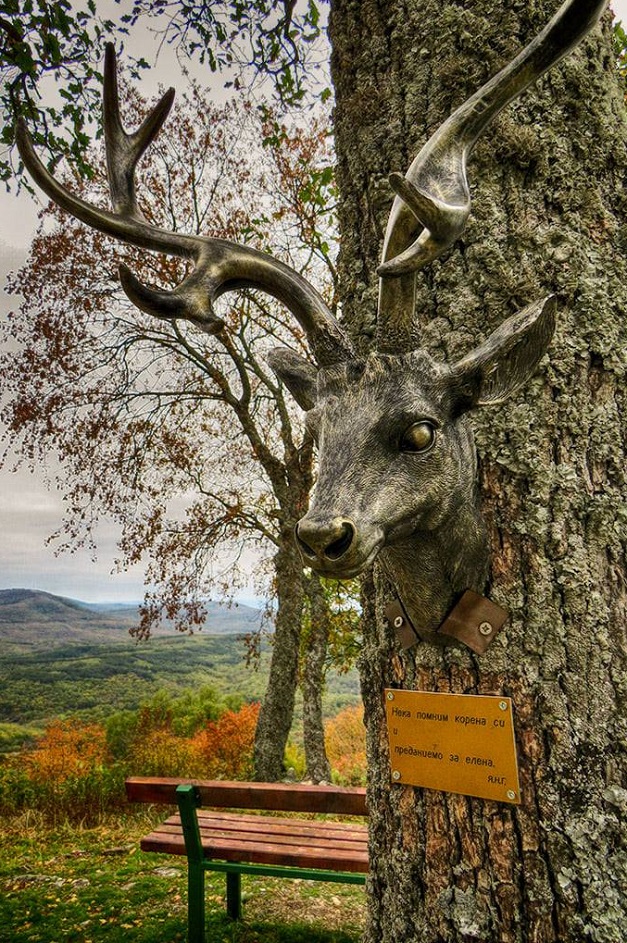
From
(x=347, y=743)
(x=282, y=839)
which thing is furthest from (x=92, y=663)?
(x=282, y=839)

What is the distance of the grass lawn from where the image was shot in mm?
3771

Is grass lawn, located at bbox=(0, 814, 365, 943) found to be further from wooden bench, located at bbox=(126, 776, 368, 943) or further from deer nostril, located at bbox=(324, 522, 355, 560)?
deer nostril, located at bbox=(324, 522, 355, 560)

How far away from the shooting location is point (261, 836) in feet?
11.8

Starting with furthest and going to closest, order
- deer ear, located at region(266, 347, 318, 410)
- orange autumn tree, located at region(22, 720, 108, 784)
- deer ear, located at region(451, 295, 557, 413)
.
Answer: orange autumn tree, located at region(22, 720, 108, 784) → deer ear, located at region(266, 347, 318, 410) → deer ear, located at region(451, 295, 557, 413)

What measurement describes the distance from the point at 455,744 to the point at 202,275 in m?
1.42

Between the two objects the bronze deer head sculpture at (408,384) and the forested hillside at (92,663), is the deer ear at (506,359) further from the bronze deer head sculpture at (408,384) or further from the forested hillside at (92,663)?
the forested hillside at (92,663)

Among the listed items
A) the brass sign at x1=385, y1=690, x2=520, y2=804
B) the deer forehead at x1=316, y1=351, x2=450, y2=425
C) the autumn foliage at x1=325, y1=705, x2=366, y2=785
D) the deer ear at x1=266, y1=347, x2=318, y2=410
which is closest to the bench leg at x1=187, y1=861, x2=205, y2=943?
the brass sign at x1=385, y1=690, x2=520, y2=804

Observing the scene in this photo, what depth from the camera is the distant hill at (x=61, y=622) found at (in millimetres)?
10805

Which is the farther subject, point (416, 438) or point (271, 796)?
point (271, 796)

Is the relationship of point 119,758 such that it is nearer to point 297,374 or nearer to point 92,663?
point 92,663

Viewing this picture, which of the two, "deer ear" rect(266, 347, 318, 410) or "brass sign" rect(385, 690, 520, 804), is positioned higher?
"deer ear" rect(266, 347, 318, 410)

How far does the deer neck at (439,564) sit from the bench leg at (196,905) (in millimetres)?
2898

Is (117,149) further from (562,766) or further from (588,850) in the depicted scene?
(588,850)

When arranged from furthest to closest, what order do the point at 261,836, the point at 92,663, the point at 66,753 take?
1. the point at 92,663
2. the point at 66,753
3. the point at 261,836
